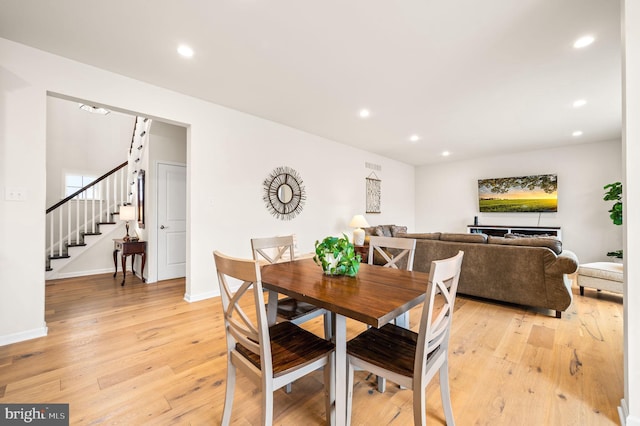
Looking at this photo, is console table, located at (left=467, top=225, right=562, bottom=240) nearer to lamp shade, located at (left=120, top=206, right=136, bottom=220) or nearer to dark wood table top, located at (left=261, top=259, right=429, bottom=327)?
dark wood table top, located at (left=261, top=259, right=429, bottom=327)

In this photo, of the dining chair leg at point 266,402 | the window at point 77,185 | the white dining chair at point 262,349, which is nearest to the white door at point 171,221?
the window at point 77,185

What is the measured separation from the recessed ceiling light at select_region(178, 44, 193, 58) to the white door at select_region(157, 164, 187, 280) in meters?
2.33

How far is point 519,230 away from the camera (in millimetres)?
6121

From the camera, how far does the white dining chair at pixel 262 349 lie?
1.08 meters

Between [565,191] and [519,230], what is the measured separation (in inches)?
45.6

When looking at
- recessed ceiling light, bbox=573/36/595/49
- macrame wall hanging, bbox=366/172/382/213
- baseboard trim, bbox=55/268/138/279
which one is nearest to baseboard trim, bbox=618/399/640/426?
recessed ceiling light, bbox=573/36/595/49

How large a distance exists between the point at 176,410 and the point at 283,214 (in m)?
3.06

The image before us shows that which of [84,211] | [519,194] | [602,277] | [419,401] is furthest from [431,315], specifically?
[519,194]

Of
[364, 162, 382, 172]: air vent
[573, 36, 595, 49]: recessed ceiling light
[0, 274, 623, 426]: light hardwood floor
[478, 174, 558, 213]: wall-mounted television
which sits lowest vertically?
[0, 274, 623, 426]: light hardwood floor

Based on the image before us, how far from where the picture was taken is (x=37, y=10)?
Answer: 6.32 ft

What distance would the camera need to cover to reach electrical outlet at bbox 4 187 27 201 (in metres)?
2.24

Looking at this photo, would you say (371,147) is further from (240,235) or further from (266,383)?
(266,383)

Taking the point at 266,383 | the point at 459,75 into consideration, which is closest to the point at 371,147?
the point at 459,75

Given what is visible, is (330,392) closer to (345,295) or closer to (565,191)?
(345,295)
